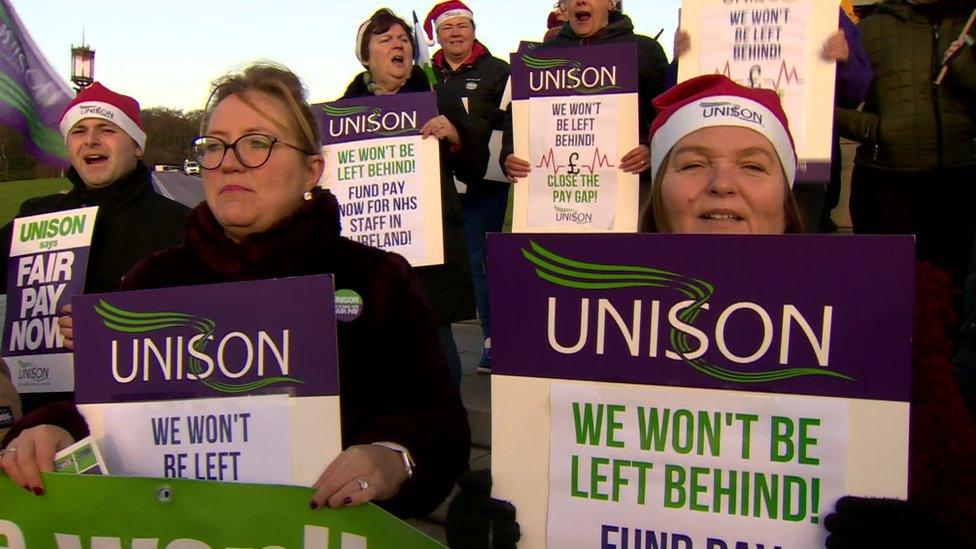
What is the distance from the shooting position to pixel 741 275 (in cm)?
159

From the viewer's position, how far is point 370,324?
2.23m

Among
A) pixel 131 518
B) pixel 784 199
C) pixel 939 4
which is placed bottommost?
pixel 131 518

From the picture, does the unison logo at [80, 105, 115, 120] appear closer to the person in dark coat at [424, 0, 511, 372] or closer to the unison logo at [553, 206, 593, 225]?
the person in dark coat at [424, 0, 511, 372]

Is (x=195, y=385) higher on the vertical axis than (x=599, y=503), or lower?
higher

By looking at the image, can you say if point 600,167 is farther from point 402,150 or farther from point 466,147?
point 402,150

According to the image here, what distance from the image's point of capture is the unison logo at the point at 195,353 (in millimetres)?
1905

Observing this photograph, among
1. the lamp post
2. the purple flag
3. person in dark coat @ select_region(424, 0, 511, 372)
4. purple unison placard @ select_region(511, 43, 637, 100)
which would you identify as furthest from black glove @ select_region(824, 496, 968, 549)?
the lamp post

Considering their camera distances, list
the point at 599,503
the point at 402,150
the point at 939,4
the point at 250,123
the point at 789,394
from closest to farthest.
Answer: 1. the point at 789,394
2. the point at 599,503
3. the point at 250,123
4. the point at 939,4
5. the point at 402,150

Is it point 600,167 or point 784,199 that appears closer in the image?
point 784,199

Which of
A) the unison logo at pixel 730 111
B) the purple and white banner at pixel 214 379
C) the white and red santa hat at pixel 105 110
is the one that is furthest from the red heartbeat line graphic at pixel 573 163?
the purple and white banner at pixel 214 379

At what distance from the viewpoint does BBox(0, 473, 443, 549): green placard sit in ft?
5.72

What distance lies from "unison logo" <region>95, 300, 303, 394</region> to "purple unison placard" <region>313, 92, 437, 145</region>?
8.17 feet

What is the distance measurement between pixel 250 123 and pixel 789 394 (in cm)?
145

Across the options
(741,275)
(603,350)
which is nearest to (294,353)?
(603,350)
